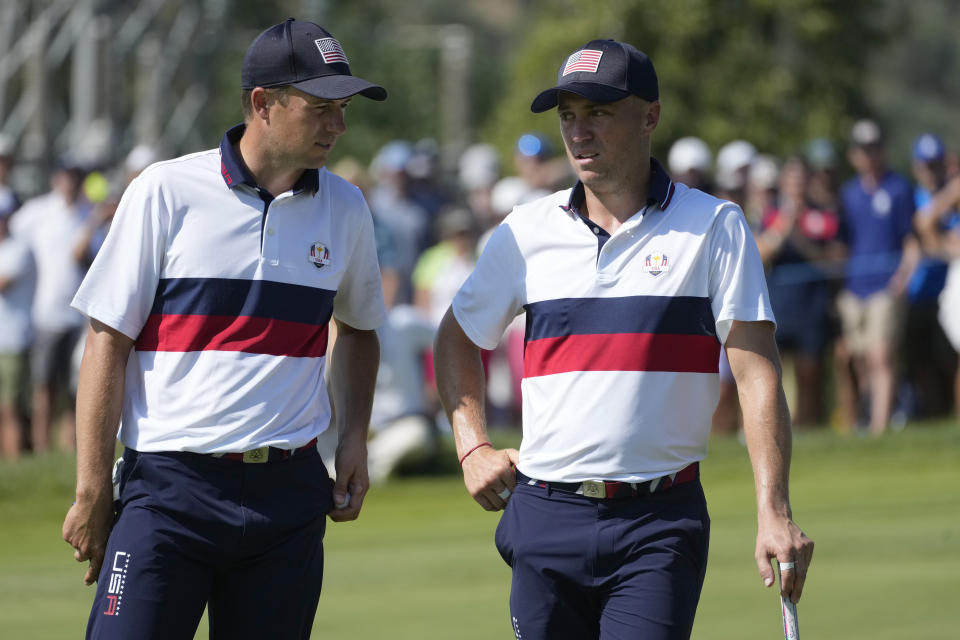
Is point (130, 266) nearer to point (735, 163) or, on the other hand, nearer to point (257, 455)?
point (257, 455)

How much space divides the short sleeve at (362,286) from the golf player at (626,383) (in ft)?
2.07

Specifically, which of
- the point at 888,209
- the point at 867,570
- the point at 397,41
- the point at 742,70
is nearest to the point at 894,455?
the point at 888,209

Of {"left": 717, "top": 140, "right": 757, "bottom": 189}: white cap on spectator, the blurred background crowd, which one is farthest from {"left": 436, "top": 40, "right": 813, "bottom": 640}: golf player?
{"left": 717, "top": 140, "right": 757, "bottom": 189}: white cap on spectator

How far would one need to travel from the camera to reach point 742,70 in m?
34.2

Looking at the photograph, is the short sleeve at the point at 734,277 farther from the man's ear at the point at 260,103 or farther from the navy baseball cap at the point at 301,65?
the man's ear at the point at 260,103

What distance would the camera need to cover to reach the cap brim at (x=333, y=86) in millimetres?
4750

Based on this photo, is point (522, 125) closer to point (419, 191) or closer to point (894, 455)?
point (419, 191)

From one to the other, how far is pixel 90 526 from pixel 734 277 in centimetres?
203

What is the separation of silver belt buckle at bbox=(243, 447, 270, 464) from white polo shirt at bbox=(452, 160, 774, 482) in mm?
775

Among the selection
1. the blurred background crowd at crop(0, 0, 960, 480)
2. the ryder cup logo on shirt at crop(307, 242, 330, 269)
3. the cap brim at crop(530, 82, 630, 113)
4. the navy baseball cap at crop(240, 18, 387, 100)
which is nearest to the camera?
the cap brim at crop(530, 82, 630, 113)

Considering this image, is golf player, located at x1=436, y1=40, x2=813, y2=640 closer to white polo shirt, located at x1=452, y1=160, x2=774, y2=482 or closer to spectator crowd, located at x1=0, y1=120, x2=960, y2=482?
white polo shirt, located at x1=452, y1=160, x2=774, y2=482

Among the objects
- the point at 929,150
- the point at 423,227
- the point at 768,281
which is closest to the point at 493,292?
the point at 768,281

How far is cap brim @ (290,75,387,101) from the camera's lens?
475 centimetres

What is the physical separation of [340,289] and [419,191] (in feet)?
37.9
